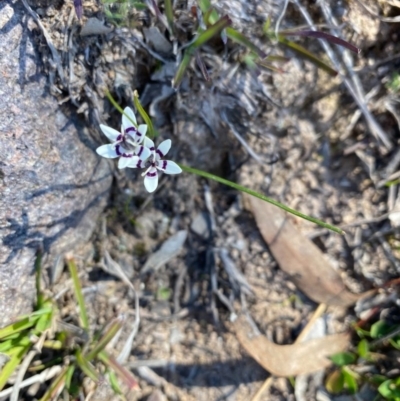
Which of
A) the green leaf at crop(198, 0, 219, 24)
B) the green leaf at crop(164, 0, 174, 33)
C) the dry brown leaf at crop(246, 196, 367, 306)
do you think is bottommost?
the dry brown leaf at crop(246, 196, 367, 306)

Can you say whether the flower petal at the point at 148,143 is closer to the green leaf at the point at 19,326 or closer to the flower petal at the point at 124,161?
the flower petal at the point at 124,161

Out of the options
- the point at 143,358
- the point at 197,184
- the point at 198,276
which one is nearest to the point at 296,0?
the point at 197,184

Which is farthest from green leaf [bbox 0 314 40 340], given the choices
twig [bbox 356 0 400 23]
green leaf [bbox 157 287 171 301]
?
twig [bbox 356 0 400 23]

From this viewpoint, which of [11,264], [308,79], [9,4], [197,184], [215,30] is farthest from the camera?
[197,184]

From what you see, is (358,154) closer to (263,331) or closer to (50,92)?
(263,331)

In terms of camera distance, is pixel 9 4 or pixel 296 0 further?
pixel 296 0

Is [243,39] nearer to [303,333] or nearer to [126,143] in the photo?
[126,143]

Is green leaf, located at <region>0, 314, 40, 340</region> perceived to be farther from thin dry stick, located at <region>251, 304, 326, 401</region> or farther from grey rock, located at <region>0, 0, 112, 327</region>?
thin dry stick, located at <region>251, 304, 326, 401</region>
